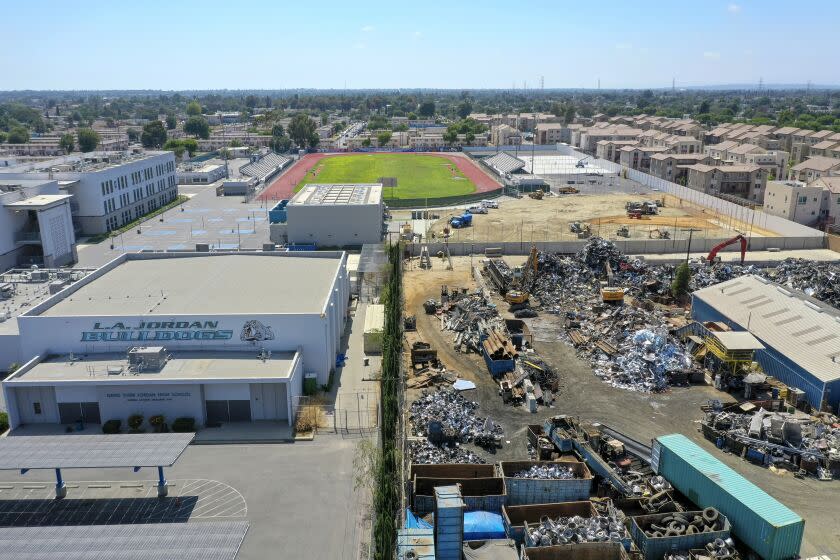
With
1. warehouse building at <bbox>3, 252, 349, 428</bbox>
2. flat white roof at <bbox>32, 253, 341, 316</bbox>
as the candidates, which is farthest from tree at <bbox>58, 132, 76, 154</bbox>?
warehouse building at <bbox>3, 252, 349, 428</bbox>

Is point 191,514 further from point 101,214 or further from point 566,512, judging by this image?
point 101,214

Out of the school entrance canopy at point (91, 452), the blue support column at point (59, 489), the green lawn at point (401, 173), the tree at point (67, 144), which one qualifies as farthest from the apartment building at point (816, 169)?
the tree at point (67, 144)

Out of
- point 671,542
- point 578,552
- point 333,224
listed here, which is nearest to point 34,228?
point 333,224

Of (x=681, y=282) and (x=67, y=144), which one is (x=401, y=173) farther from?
(x=67, y=144)

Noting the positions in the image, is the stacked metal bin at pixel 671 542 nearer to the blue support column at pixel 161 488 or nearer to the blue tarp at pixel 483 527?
the blue tarp at pixel 483 527

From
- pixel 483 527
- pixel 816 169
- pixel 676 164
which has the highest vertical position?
pixel 816 169

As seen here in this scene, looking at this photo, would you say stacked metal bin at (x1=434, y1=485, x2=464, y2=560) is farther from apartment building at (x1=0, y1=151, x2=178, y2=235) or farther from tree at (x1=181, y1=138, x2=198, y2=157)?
tree at (x1=181, y1=138, x2=198, y2=157)

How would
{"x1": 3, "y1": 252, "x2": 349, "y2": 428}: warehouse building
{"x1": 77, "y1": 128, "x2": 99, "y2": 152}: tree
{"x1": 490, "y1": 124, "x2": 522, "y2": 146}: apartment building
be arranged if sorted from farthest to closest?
{"x1": 490, "y1": 124, "x2": 522, "y2": 146}: apartment building < {"x1": 77, "y1": 128, "x2": 99, "y2": 152}: tree < {"x1": 3, "y1": 252, "x2": 349, "y2": 428}: warehouse building

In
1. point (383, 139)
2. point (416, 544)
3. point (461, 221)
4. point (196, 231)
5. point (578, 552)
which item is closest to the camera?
point (416, 544)
